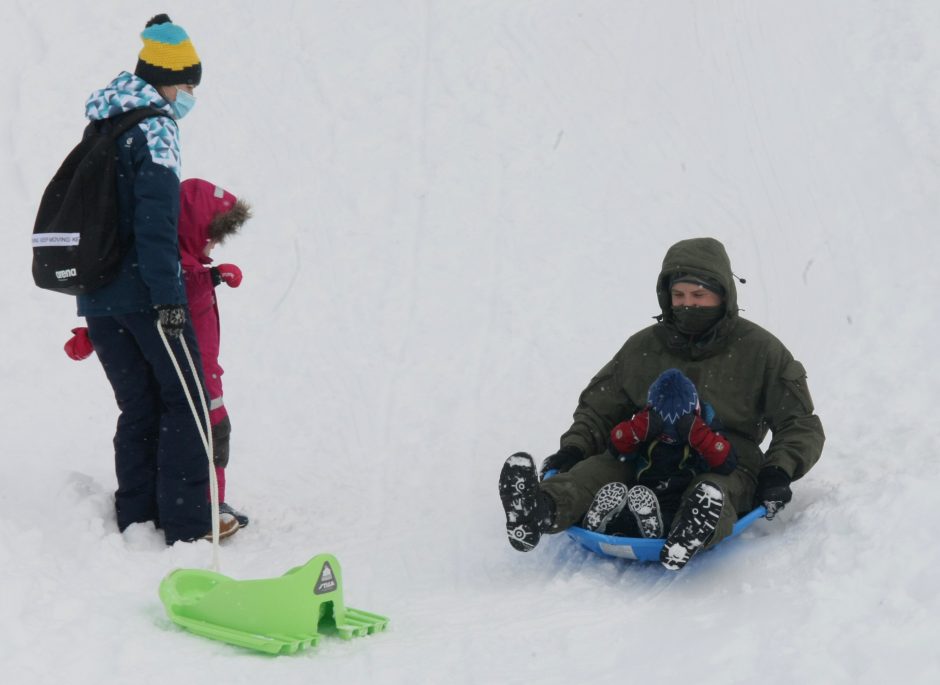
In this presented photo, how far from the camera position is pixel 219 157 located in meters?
7.61

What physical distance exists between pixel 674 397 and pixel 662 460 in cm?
26

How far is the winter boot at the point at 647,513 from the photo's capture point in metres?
3.85

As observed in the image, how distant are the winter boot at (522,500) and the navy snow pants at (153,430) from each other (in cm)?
115

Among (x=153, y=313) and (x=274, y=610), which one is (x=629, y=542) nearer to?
(x=274, y=610)

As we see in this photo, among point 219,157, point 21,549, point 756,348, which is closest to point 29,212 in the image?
point 219,157

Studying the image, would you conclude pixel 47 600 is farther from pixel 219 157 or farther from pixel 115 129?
pixel 219 157

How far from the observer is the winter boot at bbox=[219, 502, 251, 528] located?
14.6ft

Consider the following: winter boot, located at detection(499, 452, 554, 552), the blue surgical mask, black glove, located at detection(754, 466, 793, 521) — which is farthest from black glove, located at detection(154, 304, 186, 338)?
black glove, located at detection(754, 466, 793, 521)

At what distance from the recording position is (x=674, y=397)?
12.9 feet

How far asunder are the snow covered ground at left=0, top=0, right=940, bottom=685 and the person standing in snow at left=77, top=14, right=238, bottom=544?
0.18 m

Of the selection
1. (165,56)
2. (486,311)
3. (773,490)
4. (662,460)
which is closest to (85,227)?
(165,56)

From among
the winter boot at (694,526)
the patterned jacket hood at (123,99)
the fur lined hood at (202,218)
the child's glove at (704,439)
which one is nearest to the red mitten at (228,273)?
the fur lined hood at (202,218)

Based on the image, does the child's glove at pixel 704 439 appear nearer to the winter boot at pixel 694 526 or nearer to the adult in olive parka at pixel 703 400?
the adult in olive parka at pixel 703 400

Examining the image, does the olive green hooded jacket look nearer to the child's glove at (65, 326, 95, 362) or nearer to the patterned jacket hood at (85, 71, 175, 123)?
the child's glove at (65, 326, 95, 362)
